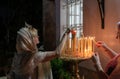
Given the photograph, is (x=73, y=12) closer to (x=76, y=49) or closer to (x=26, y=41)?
(x=76, y=49)

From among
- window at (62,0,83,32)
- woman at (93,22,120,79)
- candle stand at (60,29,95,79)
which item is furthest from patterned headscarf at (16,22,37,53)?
window at (62,0,83,32)

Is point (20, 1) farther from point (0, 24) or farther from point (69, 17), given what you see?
point (69, 17)

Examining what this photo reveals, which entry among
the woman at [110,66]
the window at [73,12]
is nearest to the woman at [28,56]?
the woman at [110,66]

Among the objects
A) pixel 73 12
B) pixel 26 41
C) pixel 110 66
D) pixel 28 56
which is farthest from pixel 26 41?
pixel 73 12

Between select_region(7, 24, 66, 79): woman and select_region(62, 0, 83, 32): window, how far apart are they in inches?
36.0

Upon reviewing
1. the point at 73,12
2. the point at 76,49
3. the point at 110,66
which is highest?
the point at 73,12

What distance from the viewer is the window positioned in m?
2.68

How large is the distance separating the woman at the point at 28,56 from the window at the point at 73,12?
914 mm

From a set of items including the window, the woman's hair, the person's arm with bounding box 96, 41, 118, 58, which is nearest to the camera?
the woman's hair

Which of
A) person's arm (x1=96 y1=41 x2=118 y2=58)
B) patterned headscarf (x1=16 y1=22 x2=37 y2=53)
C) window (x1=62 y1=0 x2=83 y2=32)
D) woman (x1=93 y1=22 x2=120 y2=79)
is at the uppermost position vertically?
window (x1=62 y1=0 x2=83 y2=32)

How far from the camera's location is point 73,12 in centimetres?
289

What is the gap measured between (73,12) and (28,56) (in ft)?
4.64

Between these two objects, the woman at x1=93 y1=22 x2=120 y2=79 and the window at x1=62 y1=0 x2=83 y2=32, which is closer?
the woman at x1=93 y1=22 x2=120 y2=79

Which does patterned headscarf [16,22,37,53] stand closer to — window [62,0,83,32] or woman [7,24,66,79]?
woman [7,24,66,79]
